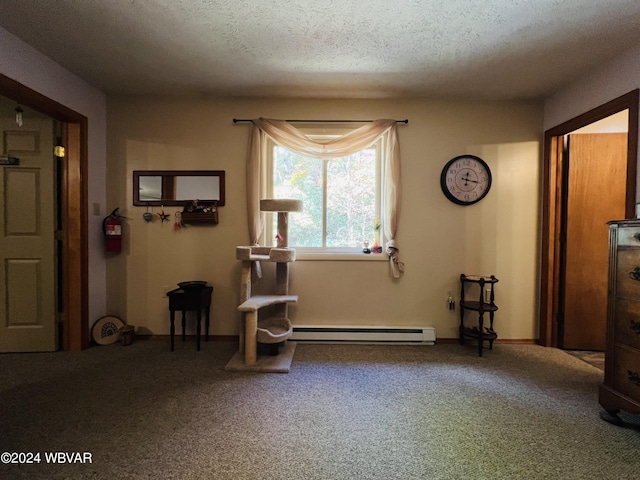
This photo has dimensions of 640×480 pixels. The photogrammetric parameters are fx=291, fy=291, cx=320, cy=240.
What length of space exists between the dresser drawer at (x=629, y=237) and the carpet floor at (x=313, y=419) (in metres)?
1.09

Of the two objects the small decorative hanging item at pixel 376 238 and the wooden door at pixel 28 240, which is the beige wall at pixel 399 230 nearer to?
the small decorative hanging item at pixel 376 238

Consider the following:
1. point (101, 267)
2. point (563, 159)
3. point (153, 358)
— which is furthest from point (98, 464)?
point (563, 159)

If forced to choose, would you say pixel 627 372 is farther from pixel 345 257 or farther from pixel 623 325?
pixel 345 257

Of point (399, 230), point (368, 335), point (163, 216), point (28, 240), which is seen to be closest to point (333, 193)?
point (399, 230)

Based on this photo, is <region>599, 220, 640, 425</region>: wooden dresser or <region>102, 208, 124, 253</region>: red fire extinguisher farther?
<region>102, 208, 124, 253</region>: red fire extinguisher

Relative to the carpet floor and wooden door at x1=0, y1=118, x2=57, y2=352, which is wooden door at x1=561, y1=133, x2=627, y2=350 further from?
wooden door at x1=0, y1=118, x2=57, y2=352

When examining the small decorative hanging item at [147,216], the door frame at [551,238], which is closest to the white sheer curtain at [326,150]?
the small decorative hanging item at [147,216]

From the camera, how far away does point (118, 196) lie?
10.1ft

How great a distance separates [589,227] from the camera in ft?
9.51

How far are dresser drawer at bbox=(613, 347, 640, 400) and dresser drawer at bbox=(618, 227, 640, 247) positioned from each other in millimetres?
625

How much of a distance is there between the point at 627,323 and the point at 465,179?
69.6 inches

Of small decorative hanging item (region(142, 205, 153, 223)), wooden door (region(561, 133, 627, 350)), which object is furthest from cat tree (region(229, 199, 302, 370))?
wooden door (region(561, 133, 627, 350))

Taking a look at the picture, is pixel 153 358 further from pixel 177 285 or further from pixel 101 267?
pixel 101 267

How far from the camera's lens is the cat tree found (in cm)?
247
